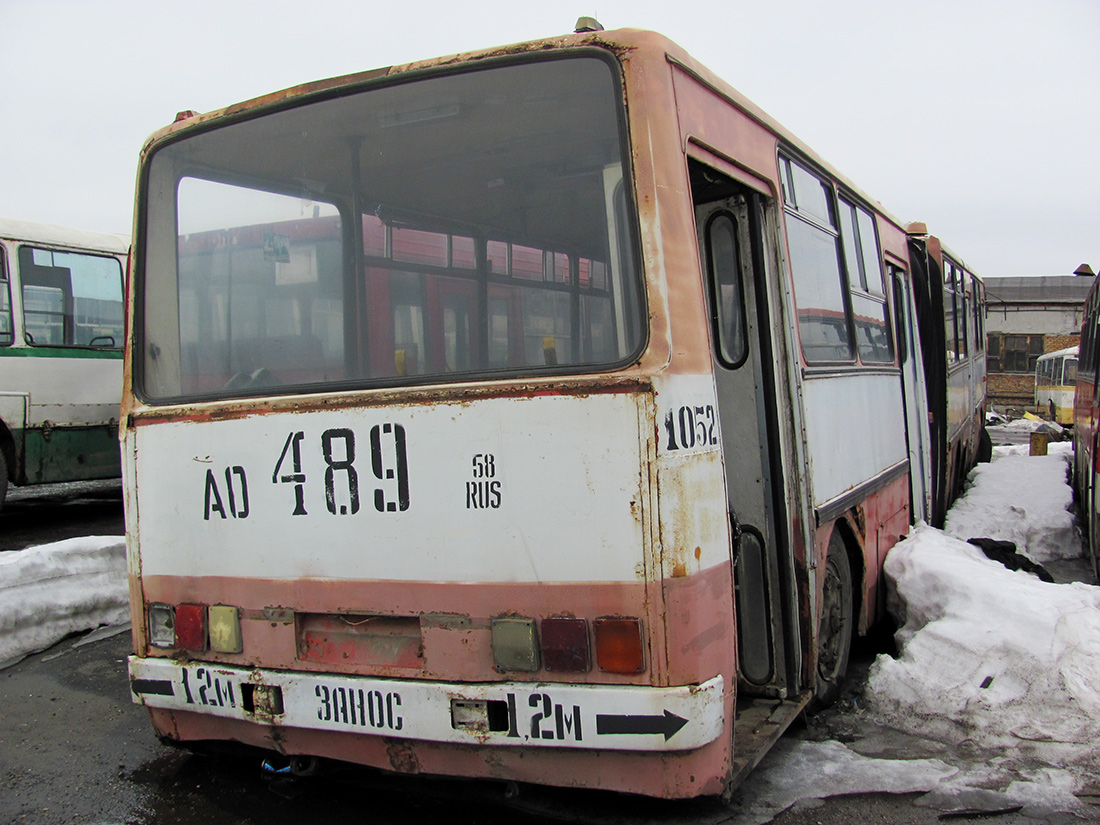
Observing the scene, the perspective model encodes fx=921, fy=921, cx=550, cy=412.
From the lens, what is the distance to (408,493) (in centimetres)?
292

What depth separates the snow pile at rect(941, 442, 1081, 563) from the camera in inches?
329

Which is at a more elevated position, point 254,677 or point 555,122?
point 555,122

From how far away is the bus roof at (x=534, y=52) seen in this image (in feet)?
9.32

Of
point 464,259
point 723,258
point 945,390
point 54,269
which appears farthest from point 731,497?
point 54,269

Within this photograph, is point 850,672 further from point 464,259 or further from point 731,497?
point 464,259

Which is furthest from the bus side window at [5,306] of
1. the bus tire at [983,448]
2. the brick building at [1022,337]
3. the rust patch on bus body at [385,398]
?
the brick building at [1022,337]

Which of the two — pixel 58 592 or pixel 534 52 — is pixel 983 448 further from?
pixel 534 52

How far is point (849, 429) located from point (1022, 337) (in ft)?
129

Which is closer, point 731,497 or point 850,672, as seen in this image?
point 731,497

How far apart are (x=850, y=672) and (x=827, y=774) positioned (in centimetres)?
167

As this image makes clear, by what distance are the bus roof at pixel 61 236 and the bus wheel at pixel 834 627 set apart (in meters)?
7.75

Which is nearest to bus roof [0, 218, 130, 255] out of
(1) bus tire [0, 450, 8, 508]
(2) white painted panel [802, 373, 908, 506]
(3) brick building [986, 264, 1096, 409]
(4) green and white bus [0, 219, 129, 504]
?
(4) green and white bus [0, 219, 129, 504]

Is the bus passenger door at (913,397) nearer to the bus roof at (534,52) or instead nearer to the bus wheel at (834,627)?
the bus wheel at (834,627)

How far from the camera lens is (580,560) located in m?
2.73
